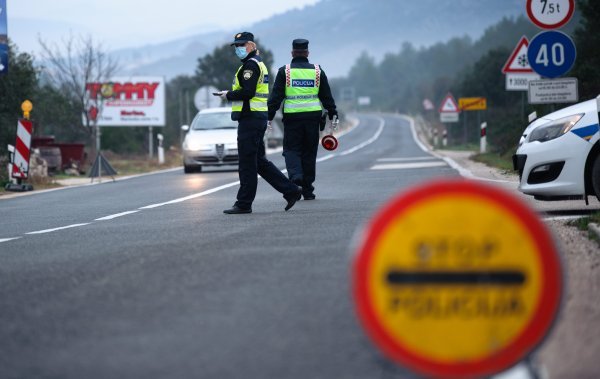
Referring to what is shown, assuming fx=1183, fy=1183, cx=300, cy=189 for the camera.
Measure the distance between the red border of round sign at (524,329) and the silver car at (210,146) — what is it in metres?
22.6

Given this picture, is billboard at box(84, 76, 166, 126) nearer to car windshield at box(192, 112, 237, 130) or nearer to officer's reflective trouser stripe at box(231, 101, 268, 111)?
car windshield at box(192, 112, 237, 130)

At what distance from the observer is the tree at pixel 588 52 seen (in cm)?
2928

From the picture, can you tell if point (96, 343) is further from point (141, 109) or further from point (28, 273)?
point (141, 109)

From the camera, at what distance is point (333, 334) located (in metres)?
5.10

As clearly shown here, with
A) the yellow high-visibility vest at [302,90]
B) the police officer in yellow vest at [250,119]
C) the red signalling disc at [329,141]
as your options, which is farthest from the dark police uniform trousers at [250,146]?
the red signalling disc at [329,141]

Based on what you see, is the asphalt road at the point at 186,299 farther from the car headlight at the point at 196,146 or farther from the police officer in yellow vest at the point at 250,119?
the car headlight at the point at 196,146

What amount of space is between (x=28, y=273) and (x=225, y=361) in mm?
3168

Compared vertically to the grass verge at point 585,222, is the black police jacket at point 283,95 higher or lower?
higher

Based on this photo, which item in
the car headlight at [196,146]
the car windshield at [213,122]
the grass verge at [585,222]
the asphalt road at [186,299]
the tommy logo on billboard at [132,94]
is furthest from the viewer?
the tommy logo on billboard at [132,94]

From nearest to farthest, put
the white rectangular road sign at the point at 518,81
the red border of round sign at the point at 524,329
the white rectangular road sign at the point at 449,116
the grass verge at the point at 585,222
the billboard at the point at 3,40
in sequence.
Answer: the red border of round sign at the point at 524,329
the grass verge at the point at 585,222
the billboard at the point at 3,40
the white rectangular road sign at the point at 518,81
the white rectangular road sign at the point at 449,116

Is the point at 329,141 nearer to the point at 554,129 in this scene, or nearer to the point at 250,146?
the point at 250,146

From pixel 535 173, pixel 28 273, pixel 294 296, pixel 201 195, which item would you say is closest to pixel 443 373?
pixel 294 296

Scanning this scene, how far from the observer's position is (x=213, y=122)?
28.6 metres

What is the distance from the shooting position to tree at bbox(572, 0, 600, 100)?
29281mm
